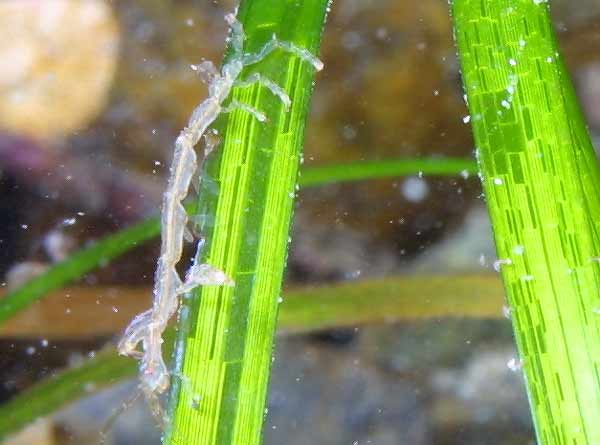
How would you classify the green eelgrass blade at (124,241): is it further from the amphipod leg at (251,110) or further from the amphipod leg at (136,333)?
the amphipod leg at (251,110)

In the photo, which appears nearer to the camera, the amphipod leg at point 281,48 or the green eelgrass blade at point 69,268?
the amphipod leg at point 281,48

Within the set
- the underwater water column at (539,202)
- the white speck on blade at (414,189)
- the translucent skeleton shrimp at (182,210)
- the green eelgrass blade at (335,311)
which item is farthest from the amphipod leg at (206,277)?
the white speck on blade at (414,189)

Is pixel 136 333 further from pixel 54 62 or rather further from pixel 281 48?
pixel 54 62

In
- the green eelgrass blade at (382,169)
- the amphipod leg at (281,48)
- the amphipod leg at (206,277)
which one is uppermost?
the green eelgrass blade at (382,169)

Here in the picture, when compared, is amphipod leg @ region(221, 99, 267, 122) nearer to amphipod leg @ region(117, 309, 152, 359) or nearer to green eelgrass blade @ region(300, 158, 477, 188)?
amphipod leg @ region(117, 309, 152, 359)

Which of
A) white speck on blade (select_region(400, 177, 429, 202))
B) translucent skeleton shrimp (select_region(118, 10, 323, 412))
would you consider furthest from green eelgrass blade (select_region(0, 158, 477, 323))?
translucent skeleton shrimp (select_region(118, 10, 323, 412))

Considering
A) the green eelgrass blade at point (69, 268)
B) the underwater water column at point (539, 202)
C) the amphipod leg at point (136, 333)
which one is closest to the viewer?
the underwater water column at point (539, 202)

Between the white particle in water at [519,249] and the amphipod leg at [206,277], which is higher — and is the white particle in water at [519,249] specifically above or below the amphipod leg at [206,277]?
below

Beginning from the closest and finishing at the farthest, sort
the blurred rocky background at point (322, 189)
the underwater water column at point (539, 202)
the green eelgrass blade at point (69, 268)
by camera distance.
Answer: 1. the underwater water column at point (539, 202)
2. the green eelgrass blade at point (69, 268)
3. the blurred rocky background at point (322, 189)
